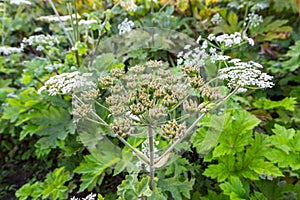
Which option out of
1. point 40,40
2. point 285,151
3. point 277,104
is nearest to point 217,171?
point 285,151

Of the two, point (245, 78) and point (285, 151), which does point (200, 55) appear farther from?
point (285, 151)

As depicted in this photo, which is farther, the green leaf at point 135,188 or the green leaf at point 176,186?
the green leaf at point 176,186

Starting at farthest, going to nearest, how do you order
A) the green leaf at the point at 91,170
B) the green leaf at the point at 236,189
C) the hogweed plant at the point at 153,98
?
the green leaf at the point at 91,170, the green leaf at the point at 236,189, the hogweed plant at the point at 153,98

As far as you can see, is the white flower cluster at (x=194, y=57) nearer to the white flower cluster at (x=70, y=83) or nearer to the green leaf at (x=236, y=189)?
the white flower cluster at (x=70, y=83)

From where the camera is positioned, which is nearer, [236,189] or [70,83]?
[70,83]

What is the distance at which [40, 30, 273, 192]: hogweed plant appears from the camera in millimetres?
1091

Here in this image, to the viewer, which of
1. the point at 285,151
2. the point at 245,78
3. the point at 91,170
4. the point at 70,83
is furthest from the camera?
the point at 91,170

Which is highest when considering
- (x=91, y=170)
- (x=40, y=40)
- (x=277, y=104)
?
(x=40, y=40)

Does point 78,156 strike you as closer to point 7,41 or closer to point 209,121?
point 209,121

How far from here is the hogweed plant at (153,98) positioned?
1.09m

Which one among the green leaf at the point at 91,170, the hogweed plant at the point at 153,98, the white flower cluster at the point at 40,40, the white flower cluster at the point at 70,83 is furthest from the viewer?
the white flower cluster at the point at 40,40

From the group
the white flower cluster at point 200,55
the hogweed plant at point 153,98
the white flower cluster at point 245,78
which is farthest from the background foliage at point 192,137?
the white flower cluster at point 245,78

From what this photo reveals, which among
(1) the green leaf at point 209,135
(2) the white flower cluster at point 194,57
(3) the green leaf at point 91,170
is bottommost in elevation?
(3) the green leaf at point 91,170

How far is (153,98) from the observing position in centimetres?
113
